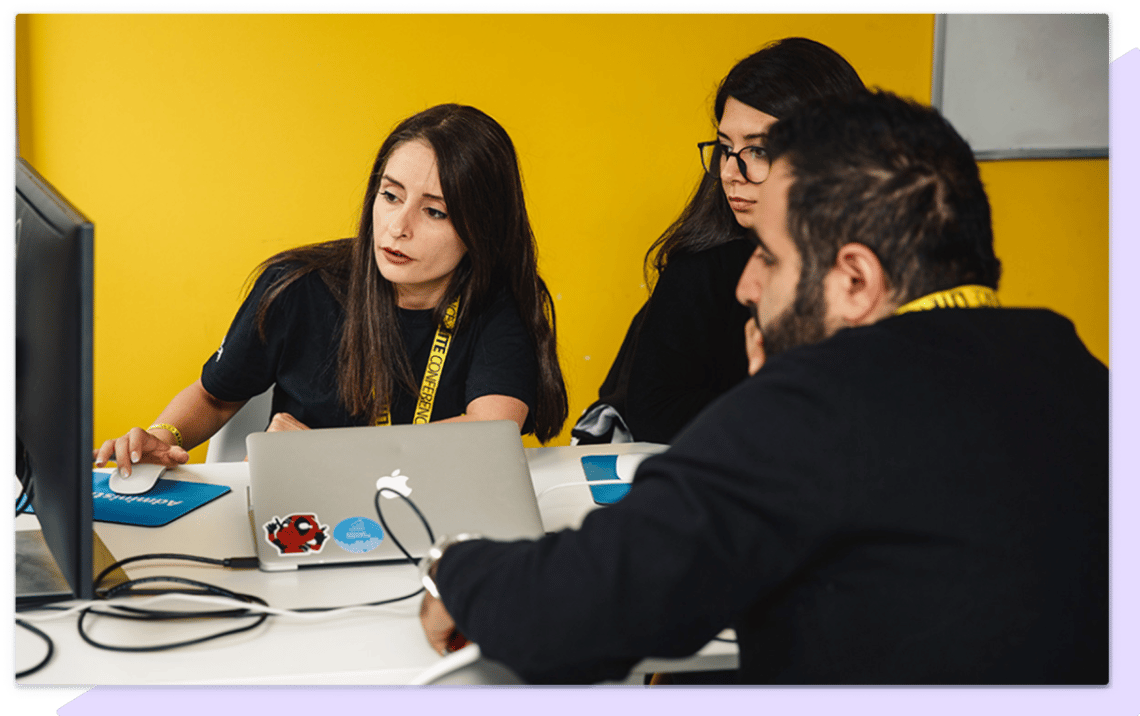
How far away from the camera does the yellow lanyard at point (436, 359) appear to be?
1.47m

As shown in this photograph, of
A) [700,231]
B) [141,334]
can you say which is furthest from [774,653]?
[141,334]

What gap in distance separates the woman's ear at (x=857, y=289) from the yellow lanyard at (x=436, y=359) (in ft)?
2.43

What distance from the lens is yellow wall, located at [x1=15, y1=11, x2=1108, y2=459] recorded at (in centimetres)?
123

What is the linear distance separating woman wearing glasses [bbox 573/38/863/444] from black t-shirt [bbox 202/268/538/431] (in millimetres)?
174

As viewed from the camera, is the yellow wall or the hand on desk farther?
the yellow wall

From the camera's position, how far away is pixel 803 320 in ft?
2.87

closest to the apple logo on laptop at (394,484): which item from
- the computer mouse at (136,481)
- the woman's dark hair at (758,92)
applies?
the computer mouse at (136,481)

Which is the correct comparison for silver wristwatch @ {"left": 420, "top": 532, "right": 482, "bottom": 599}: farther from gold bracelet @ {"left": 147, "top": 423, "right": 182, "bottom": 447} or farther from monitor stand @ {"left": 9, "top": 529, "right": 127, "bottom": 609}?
gold bracelet @ {"left": 147, "top": 423, "right": 182, "bottom": 447}

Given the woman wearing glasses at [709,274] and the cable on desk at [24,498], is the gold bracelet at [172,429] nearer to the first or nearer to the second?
the cable on desk at [24,498]

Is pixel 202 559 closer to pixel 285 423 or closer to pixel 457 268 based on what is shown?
pixel 285 423

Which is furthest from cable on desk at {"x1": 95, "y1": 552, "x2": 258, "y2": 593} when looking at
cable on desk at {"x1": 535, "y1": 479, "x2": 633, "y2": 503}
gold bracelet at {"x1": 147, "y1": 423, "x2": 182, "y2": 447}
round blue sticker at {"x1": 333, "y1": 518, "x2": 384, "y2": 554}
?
cable on desk at {"x1": 535, "y1": 479, "x2": 633, "y2": 503}

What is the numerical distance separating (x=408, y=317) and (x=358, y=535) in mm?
440

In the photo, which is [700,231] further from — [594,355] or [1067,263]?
[1067,263]

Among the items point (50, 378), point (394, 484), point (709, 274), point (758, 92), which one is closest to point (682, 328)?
point (709, 274)
